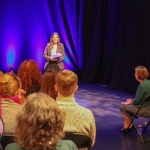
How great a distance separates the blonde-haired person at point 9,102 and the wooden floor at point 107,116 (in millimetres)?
1780

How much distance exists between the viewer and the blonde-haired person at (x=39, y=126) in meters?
1.64

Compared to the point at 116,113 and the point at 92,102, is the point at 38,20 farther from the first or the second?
the point at 116,113

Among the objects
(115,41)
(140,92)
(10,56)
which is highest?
(115,41)

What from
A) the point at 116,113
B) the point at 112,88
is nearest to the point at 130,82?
the point at 112,88

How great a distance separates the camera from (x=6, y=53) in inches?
372

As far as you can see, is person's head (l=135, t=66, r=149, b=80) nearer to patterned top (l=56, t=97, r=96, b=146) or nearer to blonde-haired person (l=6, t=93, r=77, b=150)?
patterned top (l=56, t=97, r=96, b=146)

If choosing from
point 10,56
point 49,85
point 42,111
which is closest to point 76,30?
point 10,56

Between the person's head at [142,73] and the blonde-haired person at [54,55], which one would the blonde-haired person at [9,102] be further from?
the blonde-haired person at [54,55]

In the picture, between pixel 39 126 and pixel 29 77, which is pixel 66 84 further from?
pixel 29 77

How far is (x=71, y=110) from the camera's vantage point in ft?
8.39

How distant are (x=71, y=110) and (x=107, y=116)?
3.24m

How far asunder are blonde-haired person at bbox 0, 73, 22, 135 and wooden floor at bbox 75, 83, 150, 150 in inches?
70.1

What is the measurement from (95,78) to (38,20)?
7.71 ft

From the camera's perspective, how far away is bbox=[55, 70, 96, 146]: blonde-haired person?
254 centimetres
